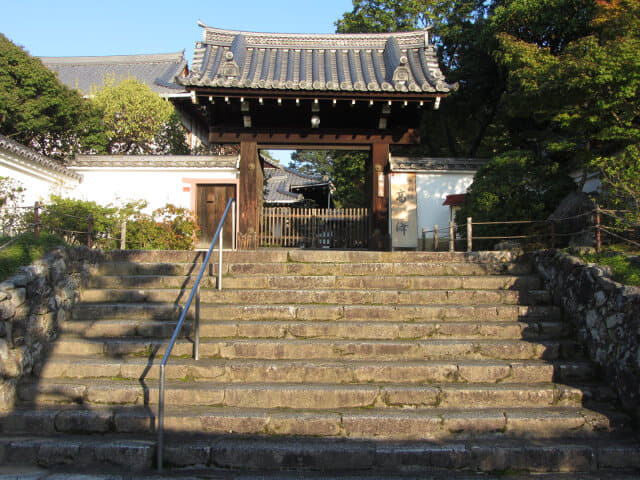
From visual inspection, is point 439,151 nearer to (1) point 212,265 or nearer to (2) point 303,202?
(2) point 303,202

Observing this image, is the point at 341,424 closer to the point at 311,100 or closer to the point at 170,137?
the point at 311,100

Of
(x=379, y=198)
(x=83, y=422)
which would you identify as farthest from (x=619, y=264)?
(x=83, y=422)

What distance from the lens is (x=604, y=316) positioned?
14.5ft

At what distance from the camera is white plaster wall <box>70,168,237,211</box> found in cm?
1203

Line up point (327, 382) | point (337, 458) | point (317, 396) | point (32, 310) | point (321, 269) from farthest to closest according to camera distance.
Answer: point (321, 269), point (32, 310), point (327, 382), point (317, 396), point (337, 458)

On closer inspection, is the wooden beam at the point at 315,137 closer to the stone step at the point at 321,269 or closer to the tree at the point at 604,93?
the tree at the point at 604,93

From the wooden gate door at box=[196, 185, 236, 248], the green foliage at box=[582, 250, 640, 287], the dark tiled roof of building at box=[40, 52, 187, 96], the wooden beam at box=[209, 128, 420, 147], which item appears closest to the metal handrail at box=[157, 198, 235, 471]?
the green foliage at box=[582, 250, 640, 287]

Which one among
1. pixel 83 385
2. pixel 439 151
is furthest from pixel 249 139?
pixel 439 151

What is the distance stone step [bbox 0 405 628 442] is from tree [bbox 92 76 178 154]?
494 inches

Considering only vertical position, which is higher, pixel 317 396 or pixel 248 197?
pixel 248 197

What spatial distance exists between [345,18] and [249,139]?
544 inches

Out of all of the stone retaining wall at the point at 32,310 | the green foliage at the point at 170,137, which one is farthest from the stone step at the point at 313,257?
the green foliage at the point at 170,137

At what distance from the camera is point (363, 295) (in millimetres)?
5621

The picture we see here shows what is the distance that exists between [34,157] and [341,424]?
10344 mm
